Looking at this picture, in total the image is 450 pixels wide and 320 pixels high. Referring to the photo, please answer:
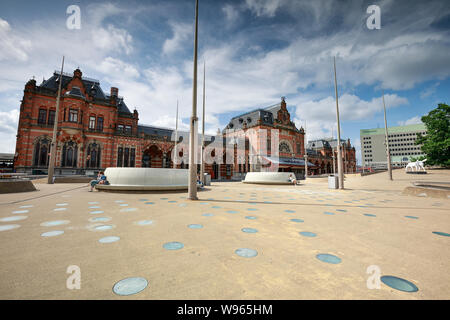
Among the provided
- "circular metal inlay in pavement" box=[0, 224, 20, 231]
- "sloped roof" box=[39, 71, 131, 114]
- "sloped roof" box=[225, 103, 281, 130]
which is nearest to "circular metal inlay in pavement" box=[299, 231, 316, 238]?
"circular metal inlay in pavement" box=[0, 224, 20, 231]

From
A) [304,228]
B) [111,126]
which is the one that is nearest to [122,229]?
[304,228]

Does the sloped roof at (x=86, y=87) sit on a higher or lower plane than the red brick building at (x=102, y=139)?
higher

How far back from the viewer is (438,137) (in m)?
23.3

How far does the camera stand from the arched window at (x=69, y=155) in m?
22.9

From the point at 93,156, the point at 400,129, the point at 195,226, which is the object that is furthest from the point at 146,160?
the point at 400,129

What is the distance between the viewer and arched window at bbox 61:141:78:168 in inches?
901

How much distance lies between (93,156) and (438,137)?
45701 millimetres

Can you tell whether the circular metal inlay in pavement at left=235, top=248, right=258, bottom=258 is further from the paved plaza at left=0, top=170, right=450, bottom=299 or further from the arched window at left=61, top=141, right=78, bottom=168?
the arched window at left=61, top=141, right=78, bottom=168

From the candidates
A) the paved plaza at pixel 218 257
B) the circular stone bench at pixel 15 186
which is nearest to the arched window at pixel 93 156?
the circular stone bench at pixel 15 186

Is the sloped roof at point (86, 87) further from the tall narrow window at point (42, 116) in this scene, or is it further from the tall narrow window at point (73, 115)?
the tall narrow window at point (42, 116)

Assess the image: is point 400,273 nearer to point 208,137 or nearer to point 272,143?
point 272,143

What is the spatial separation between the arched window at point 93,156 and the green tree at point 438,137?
44152mm

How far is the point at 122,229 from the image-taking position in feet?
10.6

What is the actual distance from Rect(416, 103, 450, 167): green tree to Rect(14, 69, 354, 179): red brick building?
17714 mm
